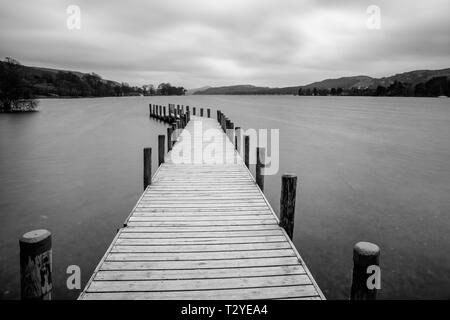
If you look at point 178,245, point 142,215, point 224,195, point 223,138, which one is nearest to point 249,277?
point 178,245

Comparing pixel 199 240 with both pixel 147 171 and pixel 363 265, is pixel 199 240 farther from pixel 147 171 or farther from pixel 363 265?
pixel 147 171

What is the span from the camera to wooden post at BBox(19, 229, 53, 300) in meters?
3.06

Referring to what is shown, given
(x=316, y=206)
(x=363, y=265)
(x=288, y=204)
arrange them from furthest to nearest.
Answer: (x=316, y=206), (x=288, y=204), (x=363, y=265)

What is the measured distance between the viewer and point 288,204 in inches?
248

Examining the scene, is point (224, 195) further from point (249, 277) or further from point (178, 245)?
point (249, 277)

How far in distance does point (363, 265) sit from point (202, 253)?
284cm

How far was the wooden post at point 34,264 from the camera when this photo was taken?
3.06 m

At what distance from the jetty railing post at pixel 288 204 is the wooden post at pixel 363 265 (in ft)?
9.41

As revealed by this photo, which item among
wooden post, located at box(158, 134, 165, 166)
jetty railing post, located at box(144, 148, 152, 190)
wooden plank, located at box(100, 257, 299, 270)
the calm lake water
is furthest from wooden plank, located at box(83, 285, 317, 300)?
wooden post, located at box(158, 134, 165, 166)

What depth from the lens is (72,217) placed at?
988cm

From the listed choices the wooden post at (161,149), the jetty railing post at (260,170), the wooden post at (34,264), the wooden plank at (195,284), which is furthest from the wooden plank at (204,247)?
the wooden post at (161,149)

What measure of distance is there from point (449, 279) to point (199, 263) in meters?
5.81

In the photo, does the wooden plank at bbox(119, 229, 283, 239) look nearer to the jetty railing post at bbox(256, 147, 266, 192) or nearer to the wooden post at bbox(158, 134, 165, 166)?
the jetty railing post at bbox(256, 147, 266, 192)

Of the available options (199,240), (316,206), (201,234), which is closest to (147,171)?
(201,234)
